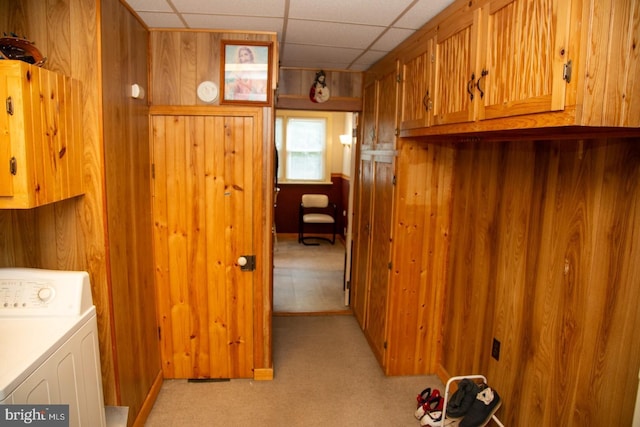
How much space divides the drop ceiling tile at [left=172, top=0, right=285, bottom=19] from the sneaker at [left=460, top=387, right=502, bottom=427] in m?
2.38

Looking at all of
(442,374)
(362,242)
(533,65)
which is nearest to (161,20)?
(533,65)

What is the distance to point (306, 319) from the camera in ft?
14.3

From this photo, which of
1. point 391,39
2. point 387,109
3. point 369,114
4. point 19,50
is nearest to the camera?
point 19,50

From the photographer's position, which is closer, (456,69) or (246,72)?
(456,69)

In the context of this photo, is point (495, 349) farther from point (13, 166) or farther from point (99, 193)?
point (13, 166)

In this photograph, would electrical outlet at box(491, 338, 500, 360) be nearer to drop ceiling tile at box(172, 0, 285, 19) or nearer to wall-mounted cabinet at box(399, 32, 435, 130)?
wall-mounted cabinet at box(399, 32, 435, 130)

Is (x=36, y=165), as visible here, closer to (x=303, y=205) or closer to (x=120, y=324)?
(x=120, y=324)

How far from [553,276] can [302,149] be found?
6365 millimetres

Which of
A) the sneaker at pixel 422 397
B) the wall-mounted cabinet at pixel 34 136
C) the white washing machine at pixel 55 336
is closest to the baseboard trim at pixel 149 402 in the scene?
the white washing machine at pixel 55 336

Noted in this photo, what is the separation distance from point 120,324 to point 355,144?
9.51ft

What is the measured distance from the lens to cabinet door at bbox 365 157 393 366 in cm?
324

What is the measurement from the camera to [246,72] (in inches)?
111

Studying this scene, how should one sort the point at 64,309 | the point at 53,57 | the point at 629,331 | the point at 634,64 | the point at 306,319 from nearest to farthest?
1. the point at 634,64
2. the point at 629,331
3. the point at 64,309
4. the point at 53,57
5. the point at 306,319

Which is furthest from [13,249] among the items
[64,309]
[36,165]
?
[36,165]
